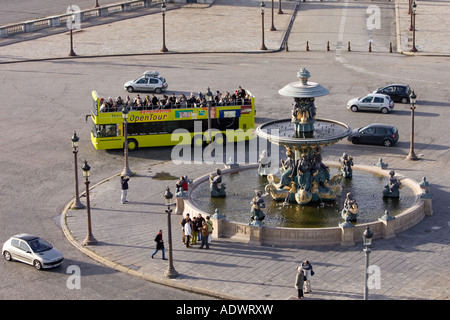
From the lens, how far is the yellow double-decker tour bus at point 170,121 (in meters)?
51.2

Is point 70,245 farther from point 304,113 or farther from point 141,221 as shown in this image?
point 304,113

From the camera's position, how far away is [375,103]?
57375 millimetres

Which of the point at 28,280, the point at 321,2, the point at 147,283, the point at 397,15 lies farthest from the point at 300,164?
the point at 321,2

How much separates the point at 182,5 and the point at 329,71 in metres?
30.1

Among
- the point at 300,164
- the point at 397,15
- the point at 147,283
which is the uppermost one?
the point at 397,15

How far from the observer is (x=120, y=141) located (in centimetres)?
5141

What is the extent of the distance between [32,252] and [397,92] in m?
32.1

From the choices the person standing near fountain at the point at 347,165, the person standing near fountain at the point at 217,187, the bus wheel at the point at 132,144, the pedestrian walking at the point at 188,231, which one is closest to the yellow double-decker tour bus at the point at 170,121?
the bus wheel at the point at 132,144

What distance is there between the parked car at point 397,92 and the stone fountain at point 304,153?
19.1 meters

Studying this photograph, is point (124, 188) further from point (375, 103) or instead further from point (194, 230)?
point (375, 103)

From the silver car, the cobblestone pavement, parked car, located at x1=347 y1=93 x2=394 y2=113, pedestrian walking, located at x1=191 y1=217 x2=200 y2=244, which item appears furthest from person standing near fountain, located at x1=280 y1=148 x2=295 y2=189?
the cobblestone pavement

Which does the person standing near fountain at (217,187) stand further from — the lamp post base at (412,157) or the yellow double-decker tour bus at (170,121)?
the lamp post base at (412,157)

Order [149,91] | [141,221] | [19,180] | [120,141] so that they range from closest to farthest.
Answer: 1. [141,221]
2. [19,180]
3. [120,141]
4. [149,91]

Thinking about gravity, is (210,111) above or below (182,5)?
below
